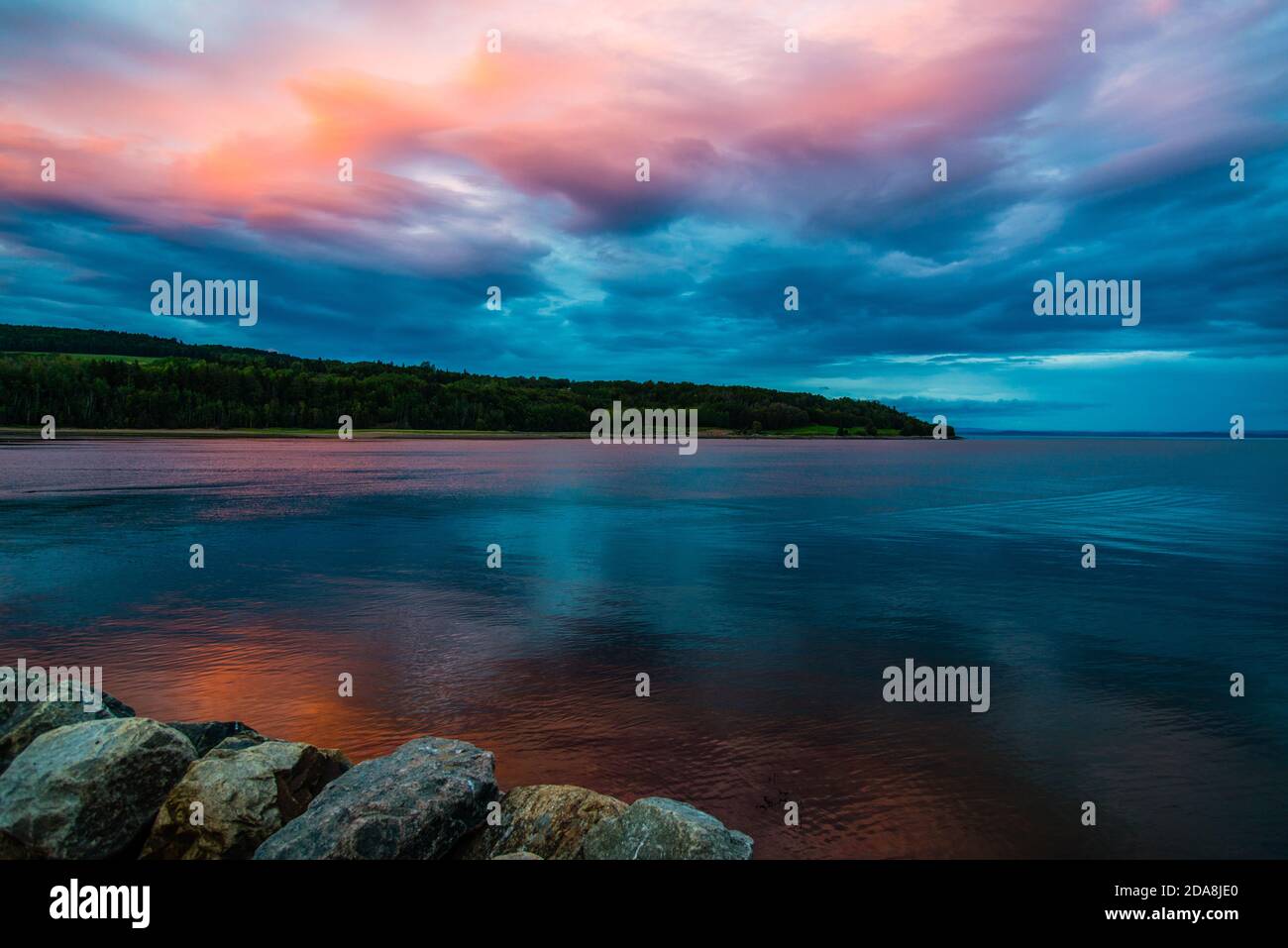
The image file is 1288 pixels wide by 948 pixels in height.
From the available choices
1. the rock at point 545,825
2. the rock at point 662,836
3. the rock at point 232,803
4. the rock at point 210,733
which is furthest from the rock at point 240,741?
the rock at point 662,836

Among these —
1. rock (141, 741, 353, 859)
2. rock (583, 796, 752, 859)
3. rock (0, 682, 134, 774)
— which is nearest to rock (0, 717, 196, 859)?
rock (141, 741, 353, 859)

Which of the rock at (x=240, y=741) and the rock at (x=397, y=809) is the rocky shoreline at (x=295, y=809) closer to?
the rock at (x=397, y=809)

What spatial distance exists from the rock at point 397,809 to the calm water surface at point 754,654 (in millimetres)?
2221

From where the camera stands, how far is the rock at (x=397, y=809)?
318 inches

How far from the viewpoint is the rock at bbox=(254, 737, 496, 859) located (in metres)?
8.08

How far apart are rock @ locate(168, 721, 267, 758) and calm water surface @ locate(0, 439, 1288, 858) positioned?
1.54 meters

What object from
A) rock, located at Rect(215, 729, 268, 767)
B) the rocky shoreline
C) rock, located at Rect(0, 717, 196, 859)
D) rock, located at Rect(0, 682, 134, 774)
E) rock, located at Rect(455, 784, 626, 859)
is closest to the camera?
the rocky shoreline

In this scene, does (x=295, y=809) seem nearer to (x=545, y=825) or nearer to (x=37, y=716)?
(x=545, y=825)

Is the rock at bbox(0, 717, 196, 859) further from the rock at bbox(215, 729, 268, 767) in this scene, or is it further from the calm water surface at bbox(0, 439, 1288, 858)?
the calm water surface at bbox(0, 439, 1288, 858)

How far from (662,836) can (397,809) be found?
116 inches

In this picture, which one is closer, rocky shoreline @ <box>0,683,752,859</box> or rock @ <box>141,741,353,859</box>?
rocky shoreline @ <box>0,683,752,859</box>
